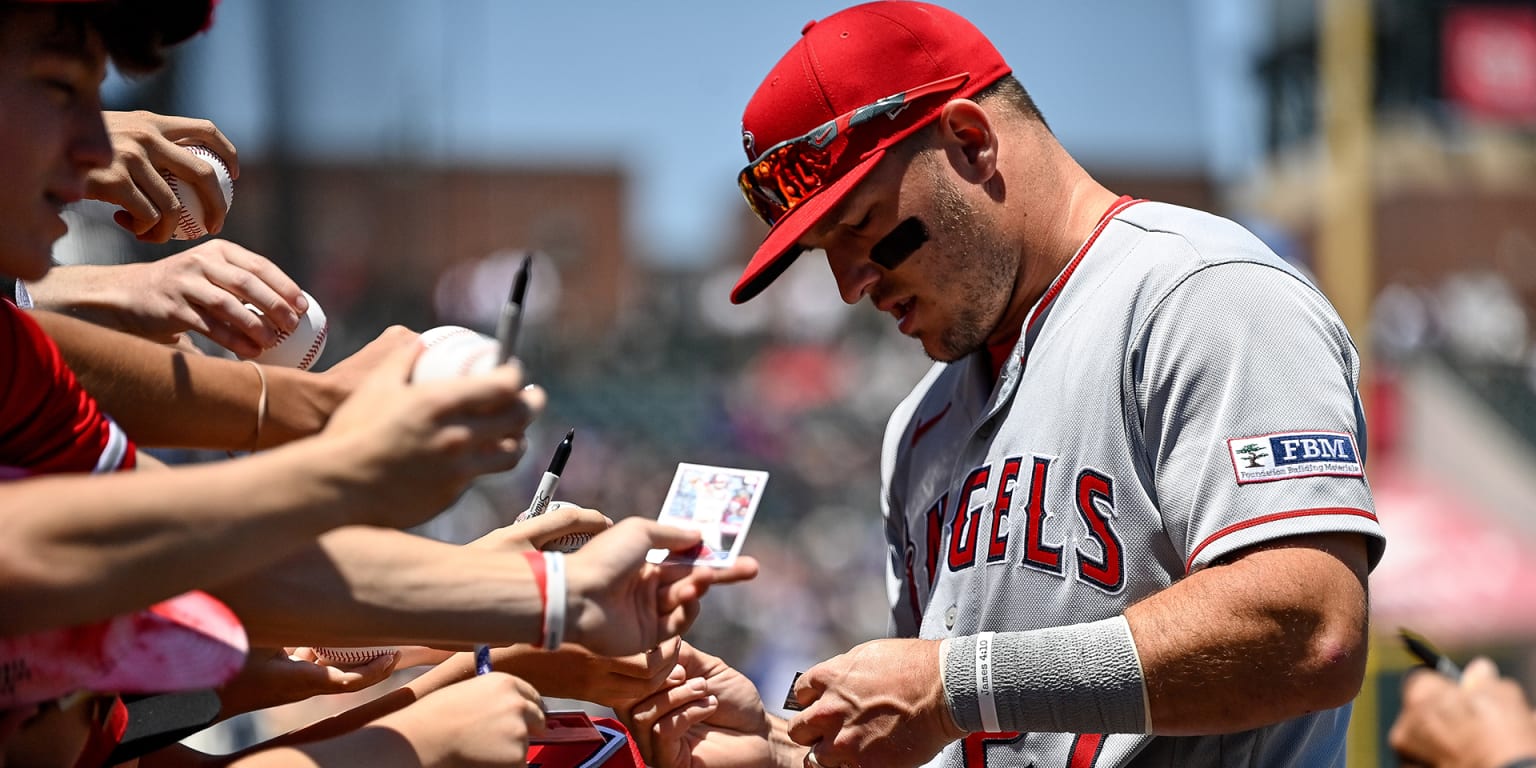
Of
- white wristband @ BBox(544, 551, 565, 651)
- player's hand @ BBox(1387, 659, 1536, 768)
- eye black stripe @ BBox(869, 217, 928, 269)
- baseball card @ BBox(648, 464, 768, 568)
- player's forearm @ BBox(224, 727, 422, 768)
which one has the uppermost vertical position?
eye black stripe @ BBox(869, 217, 928, 269)

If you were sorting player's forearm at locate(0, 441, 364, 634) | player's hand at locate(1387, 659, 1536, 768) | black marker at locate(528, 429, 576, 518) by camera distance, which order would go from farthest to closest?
player's hand at locate(1387, 659, 1536, 768), black marker at locate(528, 429, 576, 518), player's forearm at locate(0, 441, 364, 634)

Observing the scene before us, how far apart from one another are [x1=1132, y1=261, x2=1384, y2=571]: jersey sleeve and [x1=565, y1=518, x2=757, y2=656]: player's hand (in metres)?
0.74

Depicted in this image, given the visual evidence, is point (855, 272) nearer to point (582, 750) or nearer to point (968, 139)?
point (968, 139)

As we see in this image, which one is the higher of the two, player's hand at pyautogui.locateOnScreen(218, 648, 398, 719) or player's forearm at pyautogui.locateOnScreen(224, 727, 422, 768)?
player's forearm at pyautogui.locateOnScreen(224, 727, 422, 768)

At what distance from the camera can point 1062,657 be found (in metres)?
2.14

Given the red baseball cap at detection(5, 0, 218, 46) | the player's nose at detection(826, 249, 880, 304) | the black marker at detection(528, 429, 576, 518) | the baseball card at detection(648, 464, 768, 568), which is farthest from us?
the player's nose at detection(826, 249, 880, 304)

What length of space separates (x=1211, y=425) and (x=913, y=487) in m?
0.75

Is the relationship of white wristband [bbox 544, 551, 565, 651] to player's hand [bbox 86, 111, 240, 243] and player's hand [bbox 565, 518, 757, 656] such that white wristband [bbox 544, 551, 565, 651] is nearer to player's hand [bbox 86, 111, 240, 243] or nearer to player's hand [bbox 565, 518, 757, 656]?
player's hand [bbox 565, 518, 757, 656]

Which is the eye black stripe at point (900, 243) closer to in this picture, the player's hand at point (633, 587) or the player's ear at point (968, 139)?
the player's ear at point (968, 139)

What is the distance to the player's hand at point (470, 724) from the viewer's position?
1.72 metres

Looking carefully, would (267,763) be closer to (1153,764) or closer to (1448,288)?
(1153,764)

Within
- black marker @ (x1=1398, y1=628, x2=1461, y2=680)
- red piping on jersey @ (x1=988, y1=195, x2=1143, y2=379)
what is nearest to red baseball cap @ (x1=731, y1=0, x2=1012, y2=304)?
red piping on jersey @ (x1=988, y1=195, x2=1143, y2=379)

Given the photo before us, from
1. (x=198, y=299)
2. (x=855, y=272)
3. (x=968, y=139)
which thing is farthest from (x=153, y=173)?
(x=968, y=139)

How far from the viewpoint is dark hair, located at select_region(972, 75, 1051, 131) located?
2629 millimetres
